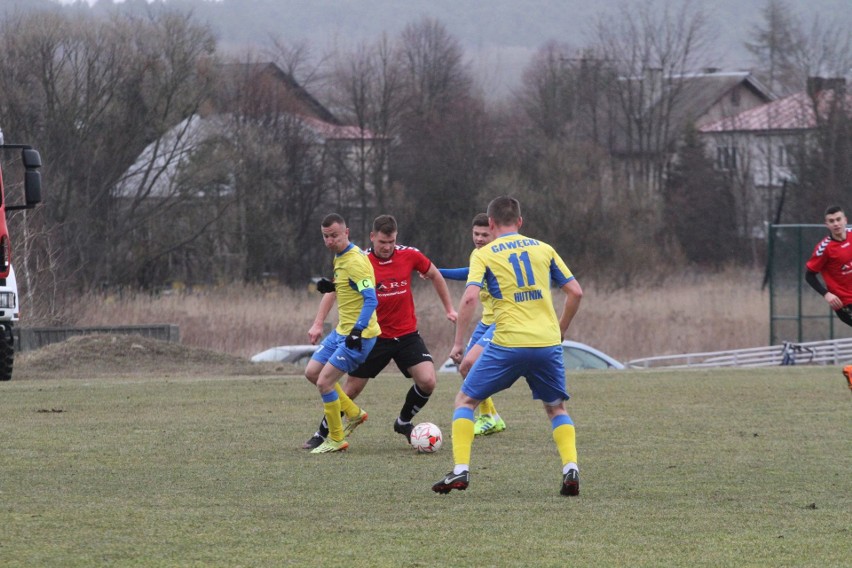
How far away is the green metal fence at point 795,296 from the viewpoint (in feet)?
90.9

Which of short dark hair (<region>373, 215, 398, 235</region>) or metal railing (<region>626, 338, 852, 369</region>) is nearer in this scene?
short dark hair (<region>373, 215, 398, 235</region>)

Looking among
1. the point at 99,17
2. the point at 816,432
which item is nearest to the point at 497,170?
the point at 99,17

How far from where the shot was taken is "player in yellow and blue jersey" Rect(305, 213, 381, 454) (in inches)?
391

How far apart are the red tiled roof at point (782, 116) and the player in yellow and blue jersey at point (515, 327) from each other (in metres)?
52.6

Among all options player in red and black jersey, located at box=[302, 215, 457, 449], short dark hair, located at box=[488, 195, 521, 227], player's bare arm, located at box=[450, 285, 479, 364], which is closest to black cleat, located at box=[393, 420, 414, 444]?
player in red and black jersey, located at box=[302, 215, 457, 449]

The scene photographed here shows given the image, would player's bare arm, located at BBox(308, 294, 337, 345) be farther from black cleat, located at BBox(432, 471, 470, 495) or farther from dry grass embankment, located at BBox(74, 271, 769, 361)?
dry grass embankment, located at BBox(74, 271, 769, 361)

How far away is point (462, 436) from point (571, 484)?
0.72 m

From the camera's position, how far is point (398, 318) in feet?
35.2

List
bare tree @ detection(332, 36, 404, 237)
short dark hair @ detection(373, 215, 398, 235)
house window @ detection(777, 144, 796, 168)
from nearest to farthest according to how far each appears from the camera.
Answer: short dark hair @ detection(373, 215, 398, 235)
house window @ detection(777, 144, 796, 168)
bare tree @ detection(332, 36, 404, 237)

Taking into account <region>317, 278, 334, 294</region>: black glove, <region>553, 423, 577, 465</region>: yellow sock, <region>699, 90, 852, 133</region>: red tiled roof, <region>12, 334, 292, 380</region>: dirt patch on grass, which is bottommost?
<region>12, 334, 292, 380</region>: dirt patch on grass

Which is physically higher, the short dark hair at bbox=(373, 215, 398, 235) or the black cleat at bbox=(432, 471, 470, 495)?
the short dark hair at bbox=(373, 215, 398, 235)

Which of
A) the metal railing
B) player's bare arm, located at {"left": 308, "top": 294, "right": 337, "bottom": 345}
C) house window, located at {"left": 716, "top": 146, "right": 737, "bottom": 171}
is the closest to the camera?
player's bare arm, located at {"left": 308, "top": 294, "right": 337, "bottom": 345}

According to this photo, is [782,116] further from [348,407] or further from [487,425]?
[348,407]

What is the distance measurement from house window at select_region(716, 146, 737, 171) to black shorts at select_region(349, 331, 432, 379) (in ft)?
182
